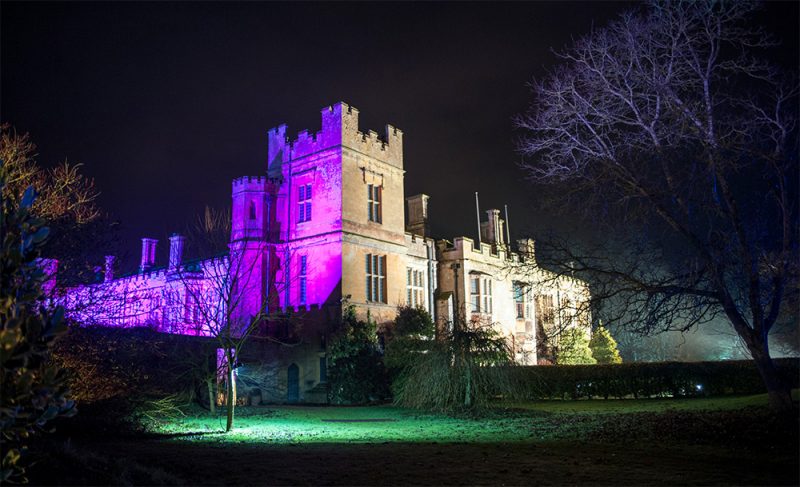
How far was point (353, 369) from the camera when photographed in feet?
77.2

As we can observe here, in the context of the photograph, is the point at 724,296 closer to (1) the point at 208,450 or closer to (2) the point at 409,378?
(2) the point at 409,378

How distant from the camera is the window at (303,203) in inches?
1067

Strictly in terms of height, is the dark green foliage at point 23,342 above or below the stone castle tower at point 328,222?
below

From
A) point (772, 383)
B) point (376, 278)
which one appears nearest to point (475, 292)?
point (376, 278)

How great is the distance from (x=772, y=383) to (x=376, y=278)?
1738 centimetres

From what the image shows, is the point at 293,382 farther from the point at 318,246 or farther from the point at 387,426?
the point at 387,426

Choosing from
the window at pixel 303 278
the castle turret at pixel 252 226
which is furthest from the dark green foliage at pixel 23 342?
the window at pixel 303 278

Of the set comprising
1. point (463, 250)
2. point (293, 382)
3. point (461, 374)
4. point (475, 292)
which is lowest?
point (293, 382)

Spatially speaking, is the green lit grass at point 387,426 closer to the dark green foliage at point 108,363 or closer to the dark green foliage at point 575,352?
the dark green foliage at point 108,363

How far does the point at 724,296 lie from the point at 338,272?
631 inches

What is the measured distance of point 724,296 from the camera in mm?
12125

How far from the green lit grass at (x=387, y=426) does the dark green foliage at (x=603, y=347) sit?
16156 millimetres

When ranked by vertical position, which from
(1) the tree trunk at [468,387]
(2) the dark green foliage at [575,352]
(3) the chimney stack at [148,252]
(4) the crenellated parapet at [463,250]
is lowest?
(1) the tree trunk at [468,387]

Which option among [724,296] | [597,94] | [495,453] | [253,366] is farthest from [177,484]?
[253,366]
